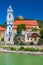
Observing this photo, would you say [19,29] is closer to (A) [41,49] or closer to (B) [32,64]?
(A) [41,49]

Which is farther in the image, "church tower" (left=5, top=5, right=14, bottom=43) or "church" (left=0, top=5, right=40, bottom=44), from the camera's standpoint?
"church tower" (left=5, top=5, right=14, bottom=43)

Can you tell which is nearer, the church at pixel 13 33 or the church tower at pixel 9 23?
the church at pixel 13 33

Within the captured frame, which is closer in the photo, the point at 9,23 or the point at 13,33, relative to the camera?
the point at 13,33

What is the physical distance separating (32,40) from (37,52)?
14257 mm

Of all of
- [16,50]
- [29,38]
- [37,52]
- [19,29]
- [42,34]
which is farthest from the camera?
[19,29]

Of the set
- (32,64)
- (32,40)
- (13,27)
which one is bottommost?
(32,64)

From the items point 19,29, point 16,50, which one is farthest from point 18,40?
point 16,50

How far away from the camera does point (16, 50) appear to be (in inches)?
1746

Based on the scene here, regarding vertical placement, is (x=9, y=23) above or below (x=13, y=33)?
above

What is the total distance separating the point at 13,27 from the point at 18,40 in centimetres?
1467

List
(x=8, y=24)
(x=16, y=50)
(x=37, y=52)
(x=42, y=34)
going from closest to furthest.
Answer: (x=37, y=52)
(x=16, y=50)
(x=42, y=34)
(x=8, y=24)

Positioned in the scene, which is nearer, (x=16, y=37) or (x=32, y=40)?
(x=32, y=40)

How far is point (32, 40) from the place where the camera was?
55.8 m

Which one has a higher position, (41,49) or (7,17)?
(7,17)
